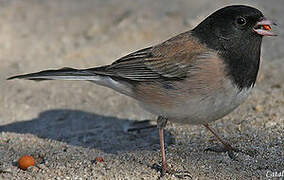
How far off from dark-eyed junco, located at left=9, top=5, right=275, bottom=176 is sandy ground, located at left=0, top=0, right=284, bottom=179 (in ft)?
1.21

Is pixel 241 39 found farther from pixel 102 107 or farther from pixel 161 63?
pixel 102 107

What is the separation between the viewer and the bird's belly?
147 inches

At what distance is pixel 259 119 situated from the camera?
4895mm

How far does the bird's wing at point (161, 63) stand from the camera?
403 centimetres

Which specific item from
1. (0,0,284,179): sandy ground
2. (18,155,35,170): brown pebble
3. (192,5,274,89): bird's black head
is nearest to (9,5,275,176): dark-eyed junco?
(192,5,274,89): bird's black head

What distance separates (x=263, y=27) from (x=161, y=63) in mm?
951

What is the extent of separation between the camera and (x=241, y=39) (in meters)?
3.90

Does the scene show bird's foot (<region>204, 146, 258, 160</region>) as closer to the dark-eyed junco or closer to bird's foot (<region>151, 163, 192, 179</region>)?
the dark-eyed junco

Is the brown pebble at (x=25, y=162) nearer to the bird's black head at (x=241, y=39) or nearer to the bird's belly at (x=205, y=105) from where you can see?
the bird's belly at (x=205, y=105)

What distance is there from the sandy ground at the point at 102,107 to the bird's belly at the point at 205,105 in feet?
1.31

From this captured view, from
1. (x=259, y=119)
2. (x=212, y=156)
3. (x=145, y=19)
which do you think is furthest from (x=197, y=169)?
(x=145, y=19)

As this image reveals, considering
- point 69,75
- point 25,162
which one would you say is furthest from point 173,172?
point 69,75

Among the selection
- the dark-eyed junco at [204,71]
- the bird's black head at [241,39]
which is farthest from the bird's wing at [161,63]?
the bird's black head at [241,39]

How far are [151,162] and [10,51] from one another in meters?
3.85
